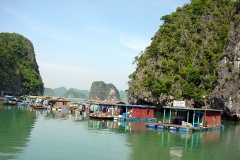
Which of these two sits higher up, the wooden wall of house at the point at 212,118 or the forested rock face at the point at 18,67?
Answer: the forested rock face at the point at 18,67

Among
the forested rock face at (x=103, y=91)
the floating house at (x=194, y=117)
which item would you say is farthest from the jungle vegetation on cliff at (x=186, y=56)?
the forested rock face at (x=103, y=91)

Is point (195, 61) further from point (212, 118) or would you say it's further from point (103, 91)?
point (103, 91)

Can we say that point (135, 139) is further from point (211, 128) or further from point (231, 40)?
point (231, 40)

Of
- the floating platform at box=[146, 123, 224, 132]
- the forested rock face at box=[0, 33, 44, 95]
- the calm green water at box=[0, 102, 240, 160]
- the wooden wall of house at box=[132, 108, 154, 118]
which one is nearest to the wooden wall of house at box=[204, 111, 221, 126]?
the floating platform at box=[146, 123, 224, 132]

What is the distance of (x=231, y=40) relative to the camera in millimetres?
60938

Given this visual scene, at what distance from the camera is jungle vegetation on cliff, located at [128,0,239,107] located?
215ft

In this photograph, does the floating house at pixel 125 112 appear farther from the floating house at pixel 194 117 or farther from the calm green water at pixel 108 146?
the calm green water at pixel 108 146

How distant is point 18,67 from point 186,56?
68.1m

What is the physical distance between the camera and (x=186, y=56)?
70312 mm

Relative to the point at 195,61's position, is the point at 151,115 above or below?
below

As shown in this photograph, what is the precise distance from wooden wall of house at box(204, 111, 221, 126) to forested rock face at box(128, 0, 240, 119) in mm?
17078

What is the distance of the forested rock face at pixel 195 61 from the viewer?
59.0 meters

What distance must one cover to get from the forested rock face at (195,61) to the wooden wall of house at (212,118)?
1708 centimetres

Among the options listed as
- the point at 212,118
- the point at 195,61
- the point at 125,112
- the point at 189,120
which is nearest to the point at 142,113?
the point at 125,112
